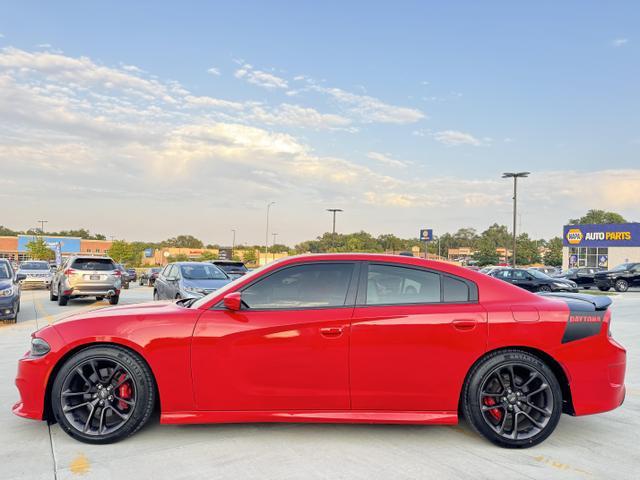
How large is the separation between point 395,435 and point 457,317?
3.63 feet

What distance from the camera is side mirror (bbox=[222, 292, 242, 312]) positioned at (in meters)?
4.05

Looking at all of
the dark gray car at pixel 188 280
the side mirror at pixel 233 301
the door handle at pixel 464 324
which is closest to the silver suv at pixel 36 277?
the dark gray car at pixel 188 280

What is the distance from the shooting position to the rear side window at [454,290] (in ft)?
13.9

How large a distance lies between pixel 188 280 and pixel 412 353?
29.9ft

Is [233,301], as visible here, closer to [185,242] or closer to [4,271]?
[4,271]

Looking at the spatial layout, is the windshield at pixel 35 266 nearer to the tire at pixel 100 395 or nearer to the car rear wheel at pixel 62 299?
the car rear wheel at pixel 62 299

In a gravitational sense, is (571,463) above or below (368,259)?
below

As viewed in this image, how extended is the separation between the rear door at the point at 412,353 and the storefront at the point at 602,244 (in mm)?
58886

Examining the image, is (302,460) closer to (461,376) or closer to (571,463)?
(461,376)

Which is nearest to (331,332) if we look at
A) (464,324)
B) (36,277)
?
(464,324)

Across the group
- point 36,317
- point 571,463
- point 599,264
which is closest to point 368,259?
point 571,463

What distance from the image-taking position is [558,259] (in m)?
102

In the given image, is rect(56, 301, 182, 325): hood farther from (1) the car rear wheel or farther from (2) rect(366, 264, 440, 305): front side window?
(1) the car rear wheel

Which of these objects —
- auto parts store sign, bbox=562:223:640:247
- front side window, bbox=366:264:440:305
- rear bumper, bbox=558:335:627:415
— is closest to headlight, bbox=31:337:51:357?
front side window, bbox=366:264:440:305
